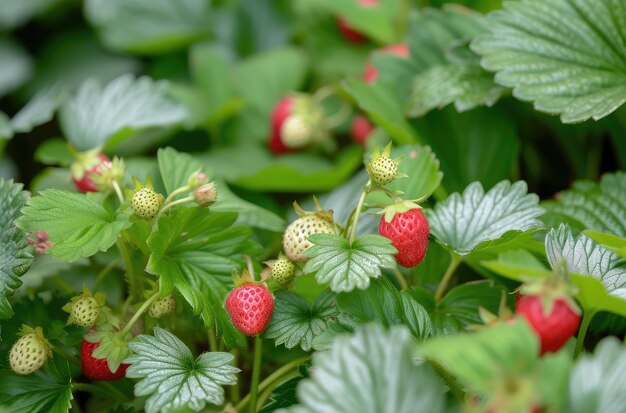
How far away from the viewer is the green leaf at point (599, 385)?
0.57 meters

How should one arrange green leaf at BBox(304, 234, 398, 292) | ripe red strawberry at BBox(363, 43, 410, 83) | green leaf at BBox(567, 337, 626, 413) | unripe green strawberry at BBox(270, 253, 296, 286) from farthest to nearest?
ripe red strawberry at BBox(363, 43, 410, 83) → unripe green strawberry at BBox(270, 253, 296, 286) → green leaf at BBox(304, 234, 398, 292) → green leaf at BBox(567, 337, 626, 413)

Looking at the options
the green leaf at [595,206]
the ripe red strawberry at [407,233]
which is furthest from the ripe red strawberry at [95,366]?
the green leaf at [595,206]

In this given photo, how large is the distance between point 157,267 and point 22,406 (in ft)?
0.74

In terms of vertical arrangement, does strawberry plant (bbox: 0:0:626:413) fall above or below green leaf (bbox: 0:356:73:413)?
above

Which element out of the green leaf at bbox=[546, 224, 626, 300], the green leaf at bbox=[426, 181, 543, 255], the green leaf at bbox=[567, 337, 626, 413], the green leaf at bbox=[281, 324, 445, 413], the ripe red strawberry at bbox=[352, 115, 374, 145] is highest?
the green leaf at bbox=[567, 337, 626, 413]

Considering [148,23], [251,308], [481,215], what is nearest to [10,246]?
[251,308]

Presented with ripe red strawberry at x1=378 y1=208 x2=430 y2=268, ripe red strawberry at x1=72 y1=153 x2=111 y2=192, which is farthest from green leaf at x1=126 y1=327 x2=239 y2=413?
ripe red strawberry at x1=72 y1=153 x2=111 y2=192

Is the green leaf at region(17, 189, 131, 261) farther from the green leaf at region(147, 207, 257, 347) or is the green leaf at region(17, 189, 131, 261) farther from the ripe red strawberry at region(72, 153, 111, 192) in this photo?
the ripe red strawberry at region(72, 153, 111, 192)

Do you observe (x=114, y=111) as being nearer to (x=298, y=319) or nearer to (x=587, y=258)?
(x=298, y=319)

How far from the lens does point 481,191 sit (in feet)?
3.22

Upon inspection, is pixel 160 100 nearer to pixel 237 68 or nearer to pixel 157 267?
pixel 237 68

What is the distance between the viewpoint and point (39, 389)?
2.95ft

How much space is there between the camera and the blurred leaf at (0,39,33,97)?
184cm

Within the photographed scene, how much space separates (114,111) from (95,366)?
592 mm
